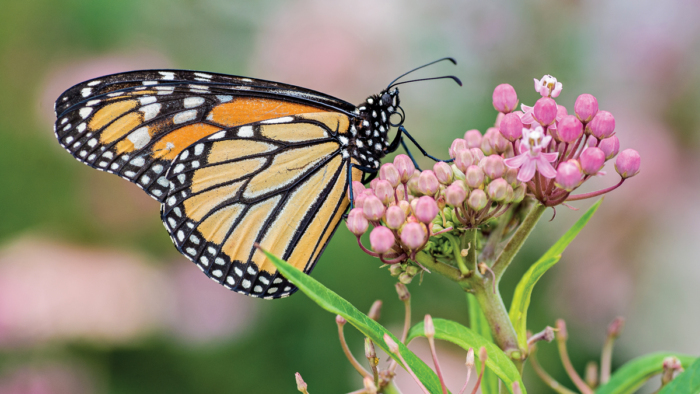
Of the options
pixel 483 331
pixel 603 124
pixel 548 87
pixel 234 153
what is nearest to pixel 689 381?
pixel 483 331

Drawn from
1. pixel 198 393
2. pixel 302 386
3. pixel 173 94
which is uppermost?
pixel 173 94

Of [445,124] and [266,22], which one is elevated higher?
[266,22]

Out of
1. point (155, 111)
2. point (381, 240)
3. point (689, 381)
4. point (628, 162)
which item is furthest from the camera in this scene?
point (155, 111)

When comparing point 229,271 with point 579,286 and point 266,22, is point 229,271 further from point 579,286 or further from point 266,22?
point 266,22

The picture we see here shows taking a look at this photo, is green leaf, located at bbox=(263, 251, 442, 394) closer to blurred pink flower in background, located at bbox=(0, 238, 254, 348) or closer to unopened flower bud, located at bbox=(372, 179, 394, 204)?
unopened flower bud, located at bbox=(372, 179, 394, 204)

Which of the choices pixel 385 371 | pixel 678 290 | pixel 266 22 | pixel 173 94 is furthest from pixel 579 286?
pixel 266 22

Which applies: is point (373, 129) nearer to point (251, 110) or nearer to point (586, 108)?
A: point (251, 110)

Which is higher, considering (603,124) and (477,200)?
(603,124)

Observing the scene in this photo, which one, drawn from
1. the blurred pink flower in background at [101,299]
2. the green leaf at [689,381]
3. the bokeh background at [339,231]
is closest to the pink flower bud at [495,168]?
the green leaf at [689,381]
